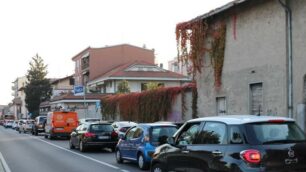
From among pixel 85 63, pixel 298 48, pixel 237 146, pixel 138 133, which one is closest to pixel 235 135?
pixel 237 146

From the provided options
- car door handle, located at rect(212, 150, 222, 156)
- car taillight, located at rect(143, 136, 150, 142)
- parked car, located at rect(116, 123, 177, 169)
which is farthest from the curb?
car door handle, located at rect(212, 150, 222, 156)

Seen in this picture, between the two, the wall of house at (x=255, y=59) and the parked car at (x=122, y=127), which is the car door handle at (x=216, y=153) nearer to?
the wall of house at (x=255, y=59)

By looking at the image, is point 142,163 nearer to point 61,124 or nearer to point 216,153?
point 216,153

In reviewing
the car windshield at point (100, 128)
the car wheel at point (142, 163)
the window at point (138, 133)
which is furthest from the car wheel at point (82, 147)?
the car wheel at point (142, 163)

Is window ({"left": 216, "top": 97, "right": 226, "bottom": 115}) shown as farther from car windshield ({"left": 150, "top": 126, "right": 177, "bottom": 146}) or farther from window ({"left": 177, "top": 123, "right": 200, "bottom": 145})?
window ({"left": 177, "top": 123, "right": 200, "bottom": 145})

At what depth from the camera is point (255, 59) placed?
818 inches

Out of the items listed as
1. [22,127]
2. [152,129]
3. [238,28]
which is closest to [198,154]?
[152,129]

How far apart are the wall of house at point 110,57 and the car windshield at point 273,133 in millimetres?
69679

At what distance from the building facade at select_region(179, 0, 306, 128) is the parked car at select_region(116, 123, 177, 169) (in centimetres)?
513

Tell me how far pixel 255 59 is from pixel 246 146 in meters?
13.3

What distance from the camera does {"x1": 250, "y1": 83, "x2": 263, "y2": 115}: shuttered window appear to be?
20.7 m

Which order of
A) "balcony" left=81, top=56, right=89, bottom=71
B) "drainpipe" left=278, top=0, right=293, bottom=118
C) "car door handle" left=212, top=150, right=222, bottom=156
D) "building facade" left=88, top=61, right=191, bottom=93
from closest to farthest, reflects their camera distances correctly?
"car door handle" left=212, top=150, right=222, bottom=156 → "drainpipe" left=278, top=0, right=293, bottom=118 → "building facade" left=88, top=61, right=191, bottom=93 → "balcony" left=81, top=56, right=89, bottom=71

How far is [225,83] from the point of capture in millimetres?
23312

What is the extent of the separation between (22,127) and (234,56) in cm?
3999
